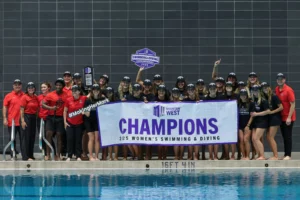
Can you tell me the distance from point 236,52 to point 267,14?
1.39 m

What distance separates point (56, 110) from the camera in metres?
16.8

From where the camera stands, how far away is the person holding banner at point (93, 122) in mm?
16641

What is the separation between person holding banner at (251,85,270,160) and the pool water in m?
0.94

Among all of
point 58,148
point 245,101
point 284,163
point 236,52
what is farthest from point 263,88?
point 58,148

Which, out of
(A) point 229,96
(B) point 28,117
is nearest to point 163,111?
(A) point 229,96

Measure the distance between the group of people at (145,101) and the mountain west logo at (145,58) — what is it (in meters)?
1.99

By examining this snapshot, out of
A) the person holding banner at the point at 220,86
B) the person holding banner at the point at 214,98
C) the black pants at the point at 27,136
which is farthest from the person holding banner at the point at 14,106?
the person holding banner at the point at 220,86

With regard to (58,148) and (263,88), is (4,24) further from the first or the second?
(263,88)

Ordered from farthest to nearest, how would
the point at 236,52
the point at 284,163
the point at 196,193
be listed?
1. the point at 236,52
2. the point at 284,163
3. the point at 196,193

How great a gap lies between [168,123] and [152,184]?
365 cm

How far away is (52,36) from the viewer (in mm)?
20219

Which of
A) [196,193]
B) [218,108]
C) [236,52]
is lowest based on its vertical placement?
[196,193]

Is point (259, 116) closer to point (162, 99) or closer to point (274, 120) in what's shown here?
point (274, 120)

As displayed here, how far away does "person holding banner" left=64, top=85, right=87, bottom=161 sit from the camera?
54.5 feet
